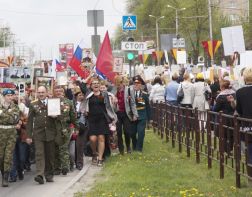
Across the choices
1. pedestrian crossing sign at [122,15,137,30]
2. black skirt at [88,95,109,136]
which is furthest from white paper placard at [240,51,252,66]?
black skirt at [88,95,109,136]

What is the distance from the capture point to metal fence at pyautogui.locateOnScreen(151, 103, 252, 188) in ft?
34.1

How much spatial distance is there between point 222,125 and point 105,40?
697 centimetres

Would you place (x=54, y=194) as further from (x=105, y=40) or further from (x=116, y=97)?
(x=105, y=40)

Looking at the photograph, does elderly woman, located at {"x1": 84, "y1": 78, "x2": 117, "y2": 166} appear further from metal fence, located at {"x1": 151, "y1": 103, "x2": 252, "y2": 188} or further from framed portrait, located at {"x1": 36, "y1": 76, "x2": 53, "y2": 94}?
metal fence, located at {"x1": 151, "y1": 103, "x2": 252, "y2": 188}

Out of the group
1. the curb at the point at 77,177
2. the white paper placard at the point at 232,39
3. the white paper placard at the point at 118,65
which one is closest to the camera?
the curb at the point at 77,177

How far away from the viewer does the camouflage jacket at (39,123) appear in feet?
42.1

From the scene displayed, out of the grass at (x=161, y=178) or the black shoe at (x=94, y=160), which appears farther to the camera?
the black shoe at (x=94, y=160)

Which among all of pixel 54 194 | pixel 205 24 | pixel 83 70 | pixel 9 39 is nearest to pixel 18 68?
pixel 83 70

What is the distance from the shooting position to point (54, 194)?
11.3 metres

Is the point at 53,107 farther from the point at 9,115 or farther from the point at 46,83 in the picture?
the point at 46,83

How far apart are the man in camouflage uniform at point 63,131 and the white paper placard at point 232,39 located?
9.42 meters

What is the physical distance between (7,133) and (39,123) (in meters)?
0.64

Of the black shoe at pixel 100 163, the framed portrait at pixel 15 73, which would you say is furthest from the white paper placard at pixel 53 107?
the framed portrait at pixel 15 73

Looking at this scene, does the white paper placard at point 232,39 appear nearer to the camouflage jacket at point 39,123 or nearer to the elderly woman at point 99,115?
the elderly woman at point 99,115
